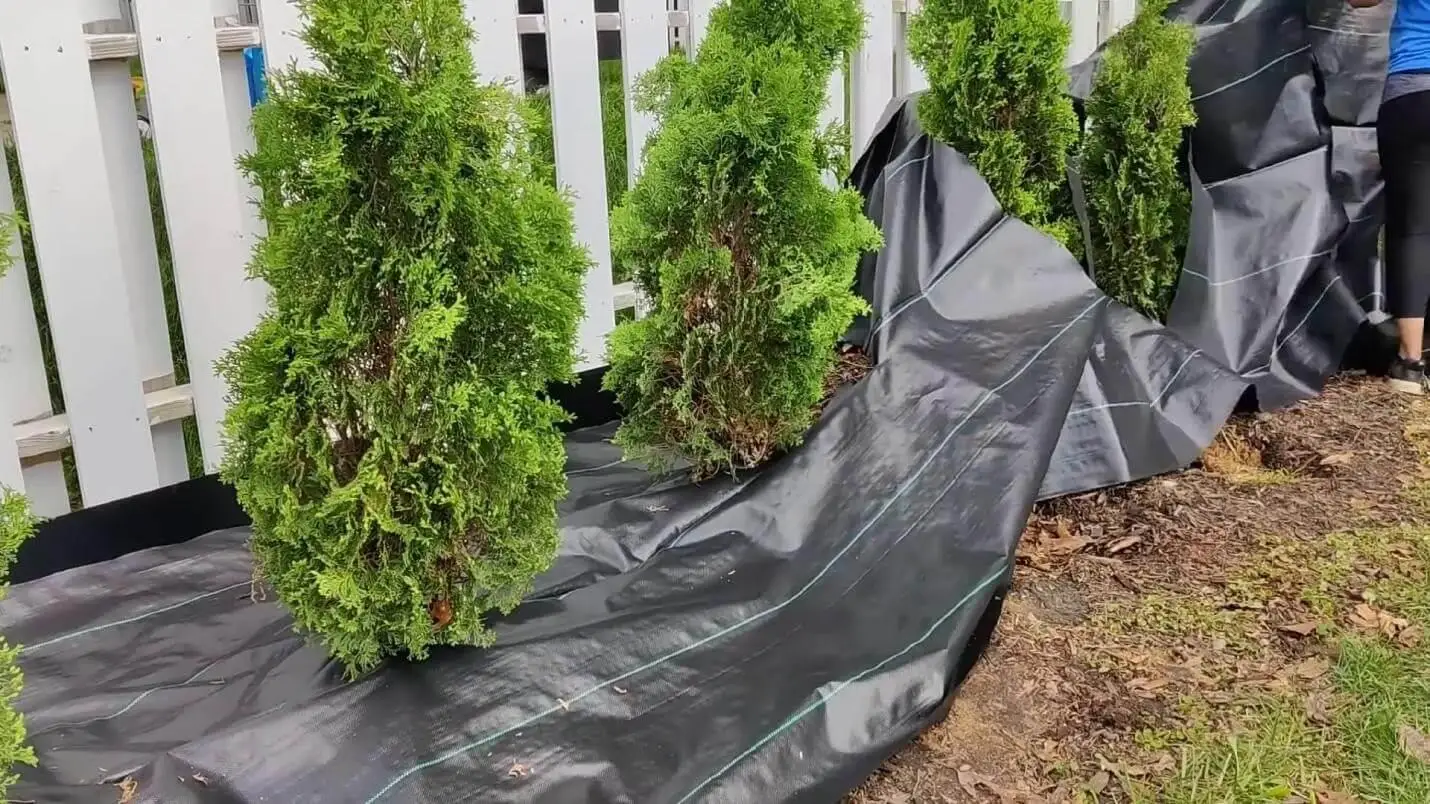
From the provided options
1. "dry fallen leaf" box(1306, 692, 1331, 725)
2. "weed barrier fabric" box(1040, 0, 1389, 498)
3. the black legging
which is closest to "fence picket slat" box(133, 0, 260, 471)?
"dry fallen leaf" box(1306, 692, 1331, 725)

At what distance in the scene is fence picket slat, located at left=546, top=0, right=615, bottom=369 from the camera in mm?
4242

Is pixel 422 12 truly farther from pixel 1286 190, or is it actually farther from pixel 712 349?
pixel 1286 190

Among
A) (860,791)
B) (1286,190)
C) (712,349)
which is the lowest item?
(860,791)

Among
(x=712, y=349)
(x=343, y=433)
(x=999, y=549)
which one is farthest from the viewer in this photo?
(x=712, y=349)

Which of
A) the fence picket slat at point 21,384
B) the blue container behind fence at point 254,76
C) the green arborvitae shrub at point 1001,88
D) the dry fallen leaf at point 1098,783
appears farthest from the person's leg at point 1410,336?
the fence picket slat at point 21,384

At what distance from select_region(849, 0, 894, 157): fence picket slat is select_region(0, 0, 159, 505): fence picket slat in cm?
341

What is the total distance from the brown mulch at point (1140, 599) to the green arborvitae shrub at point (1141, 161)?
2.70 feet

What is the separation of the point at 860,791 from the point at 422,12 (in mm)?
1992

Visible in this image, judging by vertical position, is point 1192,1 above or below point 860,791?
above

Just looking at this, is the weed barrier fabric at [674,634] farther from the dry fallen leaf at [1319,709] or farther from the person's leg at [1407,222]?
the person's leg at [1407,222]

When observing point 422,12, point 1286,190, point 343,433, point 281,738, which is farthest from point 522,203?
point 1286,190

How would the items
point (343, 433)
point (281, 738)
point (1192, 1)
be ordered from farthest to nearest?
point (1192, 1), point (343, 433), point (281, 738)

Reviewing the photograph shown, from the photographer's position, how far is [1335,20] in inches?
187

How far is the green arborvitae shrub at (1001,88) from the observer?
4148 millimetres
